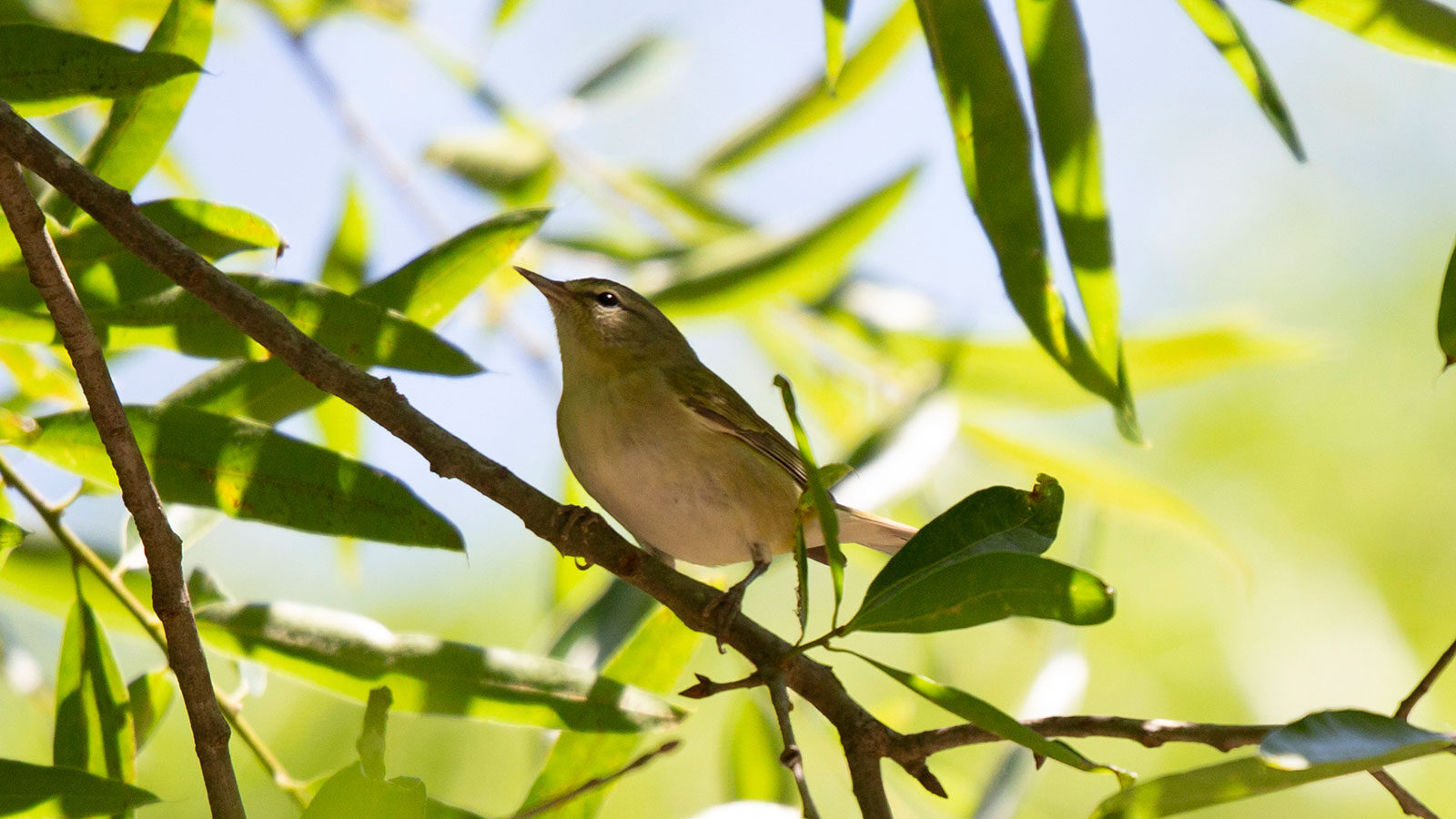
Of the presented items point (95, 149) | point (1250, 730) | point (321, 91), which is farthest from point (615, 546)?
point (321, 91)

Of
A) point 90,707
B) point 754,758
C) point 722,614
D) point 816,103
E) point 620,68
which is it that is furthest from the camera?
point 620,68

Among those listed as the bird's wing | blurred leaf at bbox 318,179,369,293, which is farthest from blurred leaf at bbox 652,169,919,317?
blurred leaf at bbox 318,179,369,293

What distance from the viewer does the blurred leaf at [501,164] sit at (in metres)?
3.39

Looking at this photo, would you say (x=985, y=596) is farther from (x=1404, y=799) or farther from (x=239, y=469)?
(x=239, y=469)

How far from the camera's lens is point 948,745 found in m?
1.55

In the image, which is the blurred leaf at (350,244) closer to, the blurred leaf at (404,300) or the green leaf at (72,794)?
the blurred leaf at (404,300)

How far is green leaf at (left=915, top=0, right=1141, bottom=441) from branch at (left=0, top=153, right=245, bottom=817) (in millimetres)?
1183

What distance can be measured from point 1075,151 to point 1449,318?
0.54m

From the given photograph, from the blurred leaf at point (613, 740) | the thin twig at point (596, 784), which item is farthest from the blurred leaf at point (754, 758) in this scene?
the thin twig at point (596, 784)

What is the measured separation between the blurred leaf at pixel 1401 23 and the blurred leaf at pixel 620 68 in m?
2.48

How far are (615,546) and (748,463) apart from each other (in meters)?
1.33

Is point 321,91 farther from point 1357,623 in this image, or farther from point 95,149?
point 1357,623

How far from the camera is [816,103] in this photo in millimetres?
3457

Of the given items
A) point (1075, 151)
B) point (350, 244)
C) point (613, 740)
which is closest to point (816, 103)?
point (350, 244)
